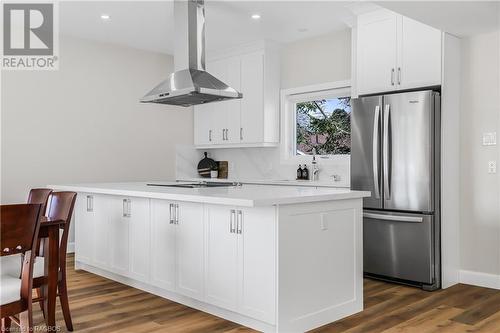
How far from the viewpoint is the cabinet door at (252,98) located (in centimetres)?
582

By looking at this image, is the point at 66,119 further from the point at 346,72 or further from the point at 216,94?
the point at 346,72

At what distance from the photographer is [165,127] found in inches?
257

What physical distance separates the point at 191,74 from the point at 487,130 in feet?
8.58

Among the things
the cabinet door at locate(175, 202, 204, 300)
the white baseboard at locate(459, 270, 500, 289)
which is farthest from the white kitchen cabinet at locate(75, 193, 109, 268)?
the white baseboard at locate(459, 270, 500, 289)

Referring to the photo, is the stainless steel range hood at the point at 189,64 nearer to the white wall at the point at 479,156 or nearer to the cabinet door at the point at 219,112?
the cabinet door at the point at 219,112

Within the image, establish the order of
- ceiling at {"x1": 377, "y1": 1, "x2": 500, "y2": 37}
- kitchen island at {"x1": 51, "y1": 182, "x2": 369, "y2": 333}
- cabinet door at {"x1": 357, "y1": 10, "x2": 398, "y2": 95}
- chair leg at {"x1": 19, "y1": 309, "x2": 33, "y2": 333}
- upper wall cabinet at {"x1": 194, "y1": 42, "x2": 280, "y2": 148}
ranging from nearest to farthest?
chair leg at {"x1": 19, "y1": 309, "x2": 33, "y2": 333}
kitchen island at {"x1": 51, "y1": 182, "x2": 369, "y2": 333}
ceiling at {"x1": 377, "y1": 1, "x2": 500, "y2": 37}
cabinet door at {"x1": 357, "y1": 10, "x2": 398, "y2": 95}
upper wall cabinet at {"x1": 194, "y1": 42, "x2": 280, "y2": 148}

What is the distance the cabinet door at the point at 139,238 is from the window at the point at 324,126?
2577 mm

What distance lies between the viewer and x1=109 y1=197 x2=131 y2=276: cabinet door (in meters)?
4.05

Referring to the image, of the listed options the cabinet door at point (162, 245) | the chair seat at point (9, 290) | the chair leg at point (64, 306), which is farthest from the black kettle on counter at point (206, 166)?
the chair seat at point (9, 290)

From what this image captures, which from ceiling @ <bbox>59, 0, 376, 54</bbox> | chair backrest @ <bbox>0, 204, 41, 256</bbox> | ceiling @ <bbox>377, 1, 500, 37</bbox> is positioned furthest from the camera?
ceiling @ <bbox>59, 0, 376, 54</bbox>

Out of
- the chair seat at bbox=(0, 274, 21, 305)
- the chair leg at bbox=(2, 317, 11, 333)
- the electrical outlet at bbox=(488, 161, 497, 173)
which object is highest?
the electrical outlet at bbox=(488, 161, 497, 173)

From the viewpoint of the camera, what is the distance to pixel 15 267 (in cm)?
264

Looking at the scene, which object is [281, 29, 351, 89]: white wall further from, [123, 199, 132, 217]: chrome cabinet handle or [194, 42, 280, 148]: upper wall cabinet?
[123, 199, 132, 217]: chrome cabinet handle

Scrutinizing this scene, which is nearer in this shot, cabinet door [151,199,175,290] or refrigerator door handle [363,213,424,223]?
cabinet door [151,199,175,290]
